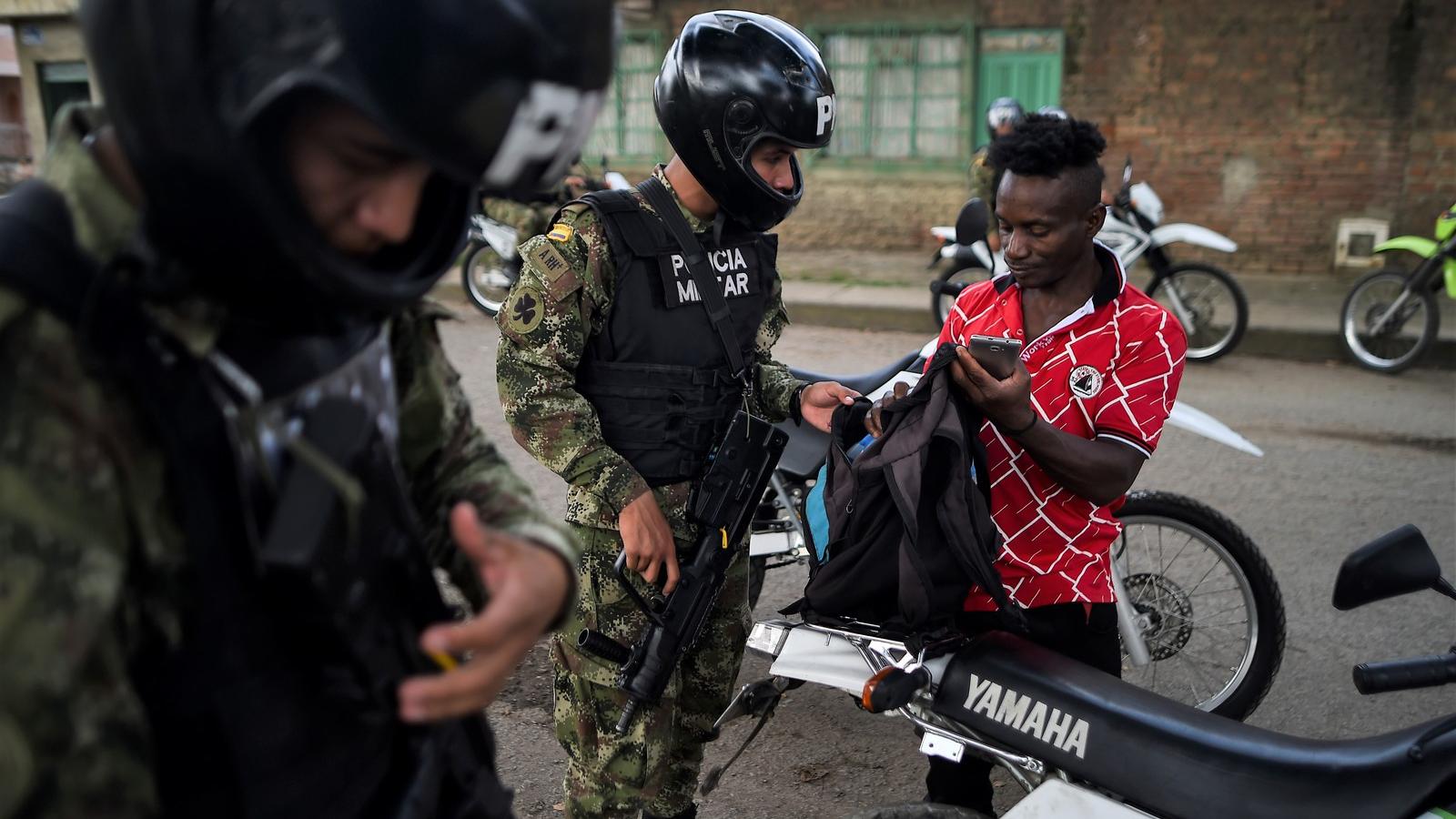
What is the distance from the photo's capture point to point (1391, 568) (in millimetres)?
1753

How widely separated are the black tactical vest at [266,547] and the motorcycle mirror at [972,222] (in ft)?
12.5

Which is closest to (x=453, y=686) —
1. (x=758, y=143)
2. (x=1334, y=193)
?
(x=758, y=143)

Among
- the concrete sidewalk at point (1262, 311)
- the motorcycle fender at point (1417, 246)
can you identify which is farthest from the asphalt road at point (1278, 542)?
the motorcycle fender at point (1417, 246)

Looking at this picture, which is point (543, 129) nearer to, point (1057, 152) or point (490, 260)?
point (1057, 152)

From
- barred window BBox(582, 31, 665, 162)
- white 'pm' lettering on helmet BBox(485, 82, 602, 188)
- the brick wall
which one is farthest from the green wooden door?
white 'pm' lettering on helmet BBox(485, 82, 602, 188)

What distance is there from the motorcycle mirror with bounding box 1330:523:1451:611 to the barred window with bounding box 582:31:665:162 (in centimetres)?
1136

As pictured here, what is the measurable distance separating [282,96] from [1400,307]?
8176 millimetres

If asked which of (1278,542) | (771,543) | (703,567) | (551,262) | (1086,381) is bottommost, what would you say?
(1278,542)

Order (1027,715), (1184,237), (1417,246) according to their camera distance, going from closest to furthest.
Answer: (1027,715)
(1417,246)
(1184,237)

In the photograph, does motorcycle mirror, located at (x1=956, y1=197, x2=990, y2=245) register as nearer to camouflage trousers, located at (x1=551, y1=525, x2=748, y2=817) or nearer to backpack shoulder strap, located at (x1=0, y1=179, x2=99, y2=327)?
camouflage trousers, located at (x1=551, y1=525, x2=748, y2=817)

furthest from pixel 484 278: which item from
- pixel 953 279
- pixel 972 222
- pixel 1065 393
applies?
pixel 1065 393

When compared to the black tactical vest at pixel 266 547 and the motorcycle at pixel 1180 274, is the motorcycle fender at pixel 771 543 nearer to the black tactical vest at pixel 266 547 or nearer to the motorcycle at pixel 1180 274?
the black tactical vest at pixel 266 547

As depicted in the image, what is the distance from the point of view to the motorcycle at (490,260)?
361 inches

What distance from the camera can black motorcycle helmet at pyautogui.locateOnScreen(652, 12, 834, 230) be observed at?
2344mm
